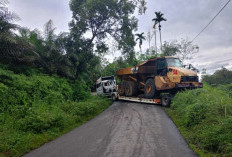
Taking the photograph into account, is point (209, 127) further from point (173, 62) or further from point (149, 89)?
point (149, 89)

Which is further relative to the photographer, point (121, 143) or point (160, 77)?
point (160, 77)

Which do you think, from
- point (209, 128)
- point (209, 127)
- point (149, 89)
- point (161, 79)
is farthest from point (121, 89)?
point (209, 128)

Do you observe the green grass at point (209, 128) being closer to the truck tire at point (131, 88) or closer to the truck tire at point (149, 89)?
the truck tire at point (149, 89)

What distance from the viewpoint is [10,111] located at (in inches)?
364

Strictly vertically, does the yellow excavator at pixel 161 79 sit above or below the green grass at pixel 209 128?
above

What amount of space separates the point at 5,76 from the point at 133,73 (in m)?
11.5

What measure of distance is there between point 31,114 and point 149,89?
414 inches

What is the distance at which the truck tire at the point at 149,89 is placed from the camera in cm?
1685

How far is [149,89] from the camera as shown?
1730cm

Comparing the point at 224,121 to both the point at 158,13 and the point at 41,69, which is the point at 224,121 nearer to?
the point at 41,69

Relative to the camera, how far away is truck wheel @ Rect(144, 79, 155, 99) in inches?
664

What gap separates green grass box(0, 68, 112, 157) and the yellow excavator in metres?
5.37

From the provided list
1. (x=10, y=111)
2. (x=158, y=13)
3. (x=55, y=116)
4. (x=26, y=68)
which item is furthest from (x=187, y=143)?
(x=158, y=13)

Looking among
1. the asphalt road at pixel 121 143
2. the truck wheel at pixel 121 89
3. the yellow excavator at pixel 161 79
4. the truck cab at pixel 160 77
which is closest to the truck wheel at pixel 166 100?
the yellow excavator at pixel 161 79
